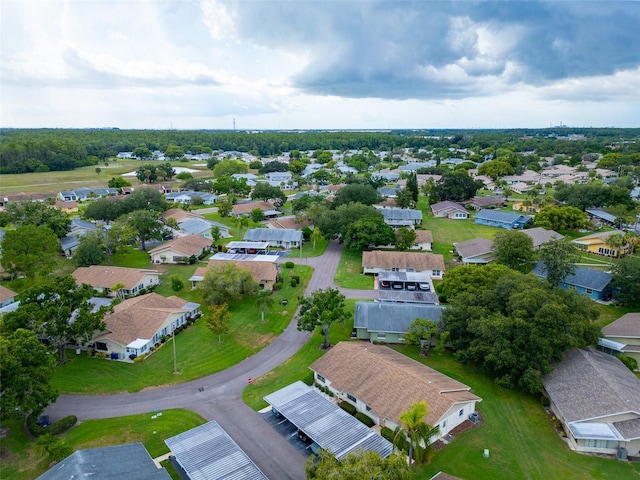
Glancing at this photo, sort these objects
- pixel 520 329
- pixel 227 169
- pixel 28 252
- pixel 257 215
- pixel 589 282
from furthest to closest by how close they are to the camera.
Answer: pixel 227 169 → pixel 257 215 → pixel 589 282 → pixel 28 252 → pixel 520 329

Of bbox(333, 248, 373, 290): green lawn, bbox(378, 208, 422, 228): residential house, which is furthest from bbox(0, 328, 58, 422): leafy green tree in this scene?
bbox(378, 208, 422, 228): residential house

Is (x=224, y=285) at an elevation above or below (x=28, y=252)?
below

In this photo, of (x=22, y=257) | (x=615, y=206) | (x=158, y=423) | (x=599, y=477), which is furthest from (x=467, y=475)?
(x=615, y=206)

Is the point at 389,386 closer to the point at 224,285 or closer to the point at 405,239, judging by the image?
the point at 224,285

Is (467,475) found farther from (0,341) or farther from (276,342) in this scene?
(0,341)

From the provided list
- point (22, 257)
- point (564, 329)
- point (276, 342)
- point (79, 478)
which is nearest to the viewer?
point (79, 478)

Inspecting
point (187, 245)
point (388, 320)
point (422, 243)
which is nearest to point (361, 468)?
point (388, 320)

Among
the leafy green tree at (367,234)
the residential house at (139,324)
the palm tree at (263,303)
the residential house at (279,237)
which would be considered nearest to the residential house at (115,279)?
the residential house at (139,324)
